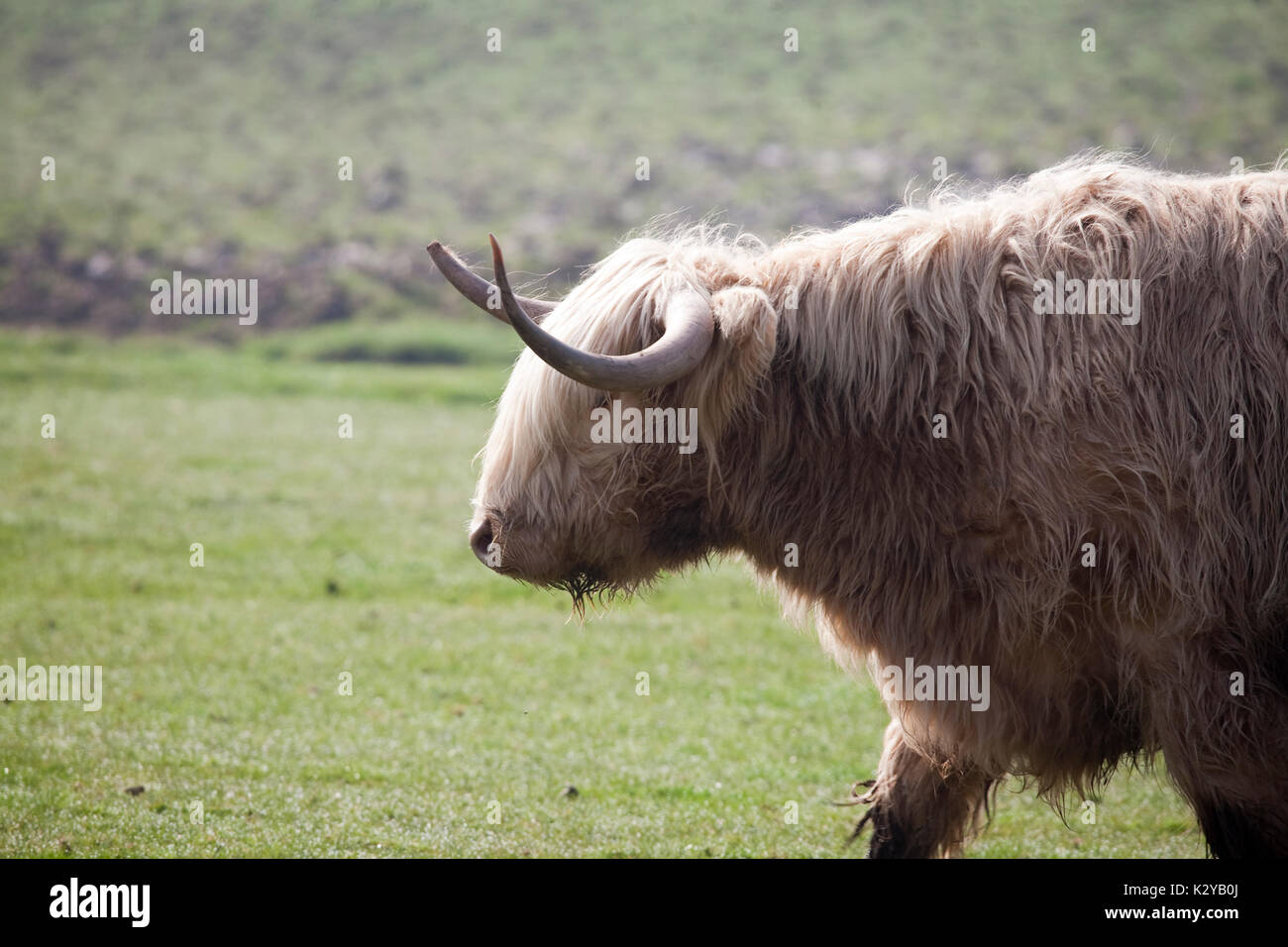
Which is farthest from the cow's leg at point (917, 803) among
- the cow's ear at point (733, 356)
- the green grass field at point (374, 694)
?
the cow's ear at point (733, 356)

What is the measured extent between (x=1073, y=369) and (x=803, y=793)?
345 centimetres

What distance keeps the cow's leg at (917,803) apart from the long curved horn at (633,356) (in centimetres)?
198

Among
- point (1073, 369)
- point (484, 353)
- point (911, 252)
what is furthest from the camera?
point (484, 353)

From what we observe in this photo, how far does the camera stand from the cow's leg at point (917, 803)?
5.12 m

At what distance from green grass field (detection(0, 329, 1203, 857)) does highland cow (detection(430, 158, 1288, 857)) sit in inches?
38.0

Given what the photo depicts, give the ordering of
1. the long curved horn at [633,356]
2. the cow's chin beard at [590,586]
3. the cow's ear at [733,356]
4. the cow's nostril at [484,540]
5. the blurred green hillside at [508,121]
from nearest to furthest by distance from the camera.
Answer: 1. the long curved horn at [633,356]
2. the cow's ear at [733,356]
3. the cow's nostril at [484,540]
4. the cow's chin beard at [590,586]
5. the blurred green hillside at [508,121]

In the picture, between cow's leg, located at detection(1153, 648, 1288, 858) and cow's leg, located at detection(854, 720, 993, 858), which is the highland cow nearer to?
cow's leg, located at detection(1153, 648, 1288, 858)

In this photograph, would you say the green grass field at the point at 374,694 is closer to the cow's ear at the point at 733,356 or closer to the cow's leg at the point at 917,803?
the cow's leg at the point at 917,803

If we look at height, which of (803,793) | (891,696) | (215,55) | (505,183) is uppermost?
(215,55)

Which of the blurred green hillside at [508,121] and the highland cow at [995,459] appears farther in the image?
the blurred green hillside at [508,121]

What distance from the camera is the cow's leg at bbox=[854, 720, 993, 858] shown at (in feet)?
16.8

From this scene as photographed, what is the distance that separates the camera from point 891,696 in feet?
15.1
